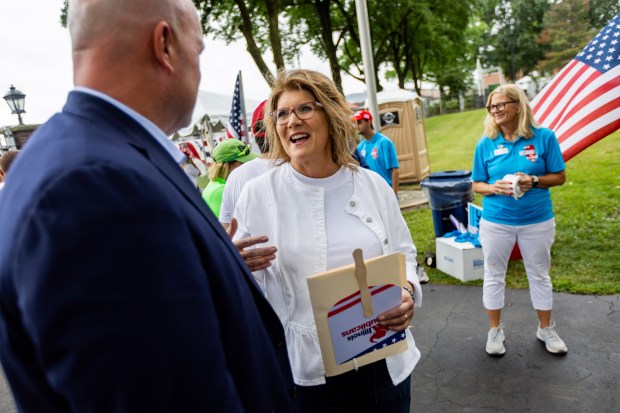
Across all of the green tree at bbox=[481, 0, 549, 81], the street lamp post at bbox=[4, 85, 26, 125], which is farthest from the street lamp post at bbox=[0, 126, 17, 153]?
the green tree at bbox=[481, 0, 549, 81]

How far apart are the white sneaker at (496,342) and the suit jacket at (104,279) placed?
3.23 metres

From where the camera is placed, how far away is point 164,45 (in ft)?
3.07

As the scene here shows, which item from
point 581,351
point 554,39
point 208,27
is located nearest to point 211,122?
point 208,27

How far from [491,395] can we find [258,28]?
1934 centimetres

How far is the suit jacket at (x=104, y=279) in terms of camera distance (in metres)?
0.71

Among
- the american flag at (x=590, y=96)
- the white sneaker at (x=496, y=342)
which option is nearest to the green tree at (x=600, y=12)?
the american flag at (x=590, y=96)

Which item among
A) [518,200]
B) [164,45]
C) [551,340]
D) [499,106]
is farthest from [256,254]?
[551,340]

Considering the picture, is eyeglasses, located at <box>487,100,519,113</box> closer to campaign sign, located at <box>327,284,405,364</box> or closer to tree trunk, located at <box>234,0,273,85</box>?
campaign sign, located at <box>327,284,405,364</box>

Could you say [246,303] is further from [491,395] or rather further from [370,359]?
[491,395]

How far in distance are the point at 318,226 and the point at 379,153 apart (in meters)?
4.14

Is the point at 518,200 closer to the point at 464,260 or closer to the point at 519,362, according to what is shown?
Result: the point at 519,362

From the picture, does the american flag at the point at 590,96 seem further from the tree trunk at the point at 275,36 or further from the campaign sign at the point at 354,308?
the tree trunk at the point at 275,36

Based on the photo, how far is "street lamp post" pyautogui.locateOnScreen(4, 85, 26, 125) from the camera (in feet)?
37.2

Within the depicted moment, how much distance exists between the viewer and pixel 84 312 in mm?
714
